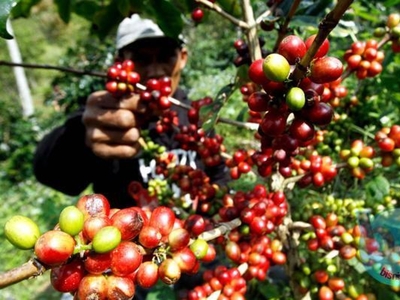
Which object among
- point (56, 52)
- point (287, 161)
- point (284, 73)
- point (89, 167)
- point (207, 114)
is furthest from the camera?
point (56, 52)

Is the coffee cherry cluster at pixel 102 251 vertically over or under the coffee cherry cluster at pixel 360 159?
over

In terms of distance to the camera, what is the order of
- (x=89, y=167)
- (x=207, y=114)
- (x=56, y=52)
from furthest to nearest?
1. (x=56, y=52)
2. (x=89, y=167)
3. (x=207, y=114)

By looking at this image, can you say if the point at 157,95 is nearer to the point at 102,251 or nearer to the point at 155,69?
the point at 102,251

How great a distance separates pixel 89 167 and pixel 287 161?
1.78 m

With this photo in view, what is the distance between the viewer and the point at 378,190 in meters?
1.09

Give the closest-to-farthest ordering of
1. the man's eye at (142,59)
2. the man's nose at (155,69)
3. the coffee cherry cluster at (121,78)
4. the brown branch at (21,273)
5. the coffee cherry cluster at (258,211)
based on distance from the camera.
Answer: the brown branch at (21,273) → the coffee cherry cluster at (258,211) → the coffee cherry cluster at (121,78) → the man's nose at (155,69) → the man's eye at (142,59)

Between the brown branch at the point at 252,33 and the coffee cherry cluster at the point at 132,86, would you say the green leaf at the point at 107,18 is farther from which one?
the brown branch at the point at 252,33

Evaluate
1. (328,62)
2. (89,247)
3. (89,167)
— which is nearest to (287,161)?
(328,62)

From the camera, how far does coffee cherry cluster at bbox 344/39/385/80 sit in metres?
1.05

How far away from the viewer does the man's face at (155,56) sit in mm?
2033

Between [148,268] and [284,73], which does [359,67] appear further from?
[148,268]

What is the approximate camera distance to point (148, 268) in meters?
0.62

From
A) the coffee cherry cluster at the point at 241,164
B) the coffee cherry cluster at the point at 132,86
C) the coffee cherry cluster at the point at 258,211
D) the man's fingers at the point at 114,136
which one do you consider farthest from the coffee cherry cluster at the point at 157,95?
the coffee cherry cluster at the point at 258,211

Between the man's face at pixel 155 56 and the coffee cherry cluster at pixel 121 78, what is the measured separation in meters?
0.80
